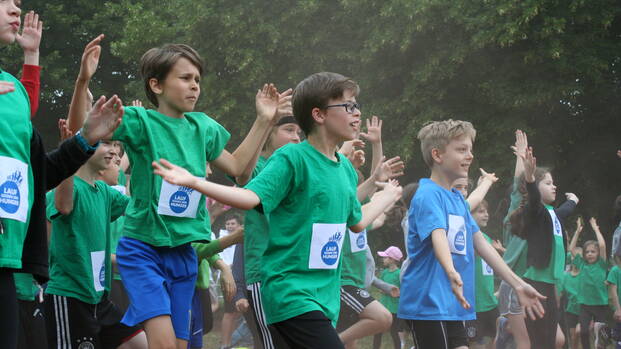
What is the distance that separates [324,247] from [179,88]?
130 cm

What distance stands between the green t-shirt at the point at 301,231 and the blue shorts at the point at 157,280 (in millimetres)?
559

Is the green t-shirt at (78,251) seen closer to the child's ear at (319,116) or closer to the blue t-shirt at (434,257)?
the child's ear at (319,116)

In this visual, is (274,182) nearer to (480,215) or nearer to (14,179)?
(14,179)

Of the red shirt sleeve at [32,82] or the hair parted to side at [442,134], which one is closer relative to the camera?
the red shirt sleeve at [32,82]

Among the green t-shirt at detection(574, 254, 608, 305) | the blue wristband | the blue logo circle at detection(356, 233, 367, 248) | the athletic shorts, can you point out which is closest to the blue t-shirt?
the blue logo circle at detection(356, 233, 367, 248)

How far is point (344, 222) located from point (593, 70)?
1311cm

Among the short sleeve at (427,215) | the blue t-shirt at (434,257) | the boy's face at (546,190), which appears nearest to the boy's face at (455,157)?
the blue t-shirt at (434,257)

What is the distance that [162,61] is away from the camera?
465 cm

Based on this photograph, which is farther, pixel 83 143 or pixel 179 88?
pixel 179 88

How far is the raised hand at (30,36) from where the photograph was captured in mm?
3939

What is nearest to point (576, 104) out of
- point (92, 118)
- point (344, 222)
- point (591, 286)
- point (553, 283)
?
point (591, 286)

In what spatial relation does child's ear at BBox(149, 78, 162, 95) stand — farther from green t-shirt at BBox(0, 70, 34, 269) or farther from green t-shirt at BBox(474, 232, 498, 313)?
green t-shirt at BBox(474, 232, 498, 313)

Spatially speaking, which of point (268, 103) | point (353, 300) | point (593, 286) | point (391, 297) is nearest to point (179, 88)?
point (268, 103)

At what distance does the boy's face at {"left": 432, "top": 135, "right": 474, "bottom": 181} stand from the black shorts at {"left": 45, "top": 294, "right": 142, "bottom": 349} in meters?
2.46
